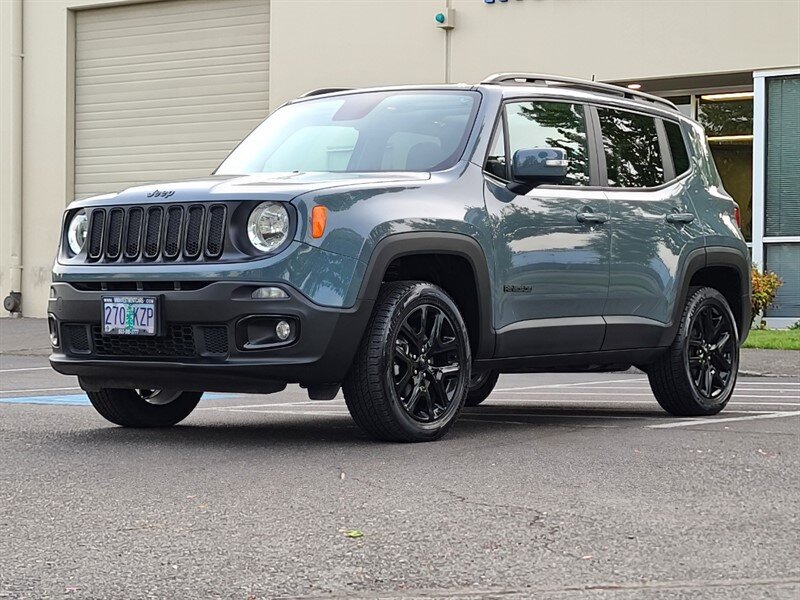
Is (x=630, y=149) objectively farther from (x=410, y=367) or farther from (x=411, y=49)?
(x=411, y=49)

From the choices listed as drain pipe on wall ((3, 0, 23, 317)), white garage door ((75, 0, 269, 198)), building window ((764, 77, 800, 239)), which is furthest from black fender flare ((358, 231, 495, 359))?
drain pipe on wall ((3, 0, 23, 317))

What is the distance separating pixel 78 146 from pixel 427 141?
63.6 feet

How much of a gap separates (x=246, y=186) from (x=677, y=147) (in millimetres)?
3380

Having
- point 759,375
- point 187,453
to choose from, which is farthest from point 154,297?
point 759,375

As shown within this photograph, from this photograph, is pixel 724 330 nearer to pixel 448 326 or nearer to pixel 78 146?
pixel 448 326

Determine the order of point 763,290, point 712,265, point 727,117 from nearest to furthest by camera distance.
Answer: point 712,265 < point 763,290 < point 727,117

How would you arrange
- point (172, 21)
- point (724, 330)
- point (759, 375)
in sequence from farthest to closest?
1. point (172, 21)
2. point (759, 375)
3. point (724, 330)

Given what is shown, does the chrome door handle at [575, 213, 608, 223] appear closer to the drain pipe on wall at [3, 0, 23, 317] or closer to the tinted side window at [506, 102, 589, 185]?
the tinted side window at [506, 102, 589, 185]

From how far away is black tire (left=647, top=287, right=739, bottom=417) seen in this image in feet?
29.5

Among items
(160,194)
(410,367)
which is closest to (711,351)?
(410,367)

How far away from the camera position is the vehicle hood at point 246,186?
22.8ft

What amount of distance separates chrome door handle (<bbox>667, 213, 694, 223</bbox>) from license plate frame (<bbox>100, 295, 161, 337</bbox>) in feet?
10.9

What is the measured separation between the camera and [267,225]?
689 cm

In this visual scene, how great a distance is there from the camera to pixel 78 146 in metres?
26.3
